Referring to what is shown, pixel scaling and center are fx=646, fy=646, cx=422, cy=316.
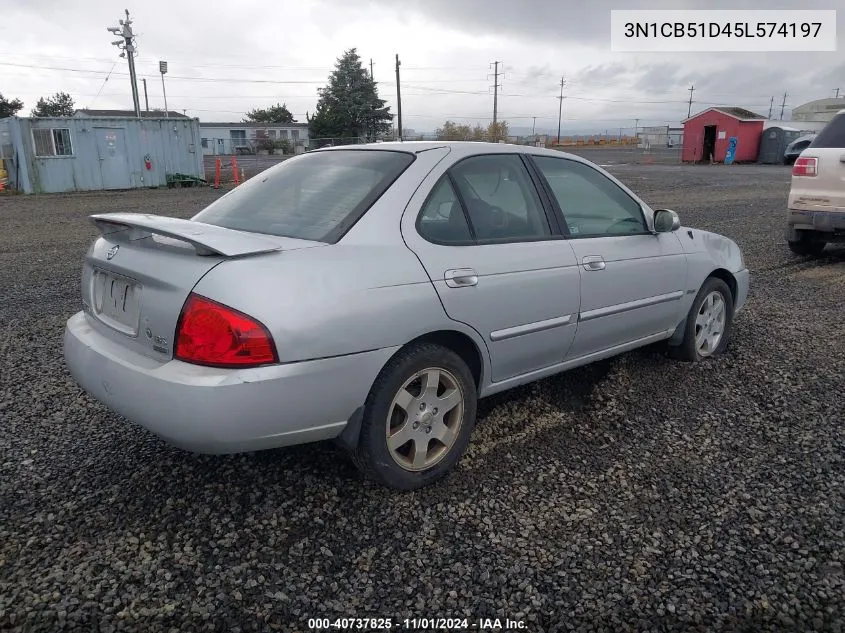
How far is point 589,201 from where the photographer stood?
12.5 feet

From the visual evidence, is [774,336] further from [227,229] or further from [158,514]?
[158,514]

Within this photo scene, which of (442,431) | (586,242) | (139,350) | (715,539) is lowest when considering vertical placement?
(715,539)

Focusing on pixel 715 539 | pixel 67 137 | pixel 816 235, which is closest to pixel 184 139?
pixel 67 137


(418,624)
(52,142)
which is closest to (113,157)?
(52,142)

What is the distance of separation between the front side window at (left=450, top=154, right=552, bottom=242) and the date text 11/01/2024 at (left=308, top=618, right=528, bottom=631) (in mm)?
1677

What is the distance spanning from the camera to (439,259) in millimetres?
2857

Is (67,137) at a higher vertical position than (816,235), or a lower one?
higher

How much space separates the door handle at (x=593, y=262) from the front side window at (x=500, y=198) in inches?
10.1

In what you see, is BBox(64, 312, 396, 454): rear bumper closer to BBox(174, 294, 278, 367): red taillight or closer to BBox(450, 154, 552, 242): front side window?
BBox(174, 294, 278, 367): red taillight

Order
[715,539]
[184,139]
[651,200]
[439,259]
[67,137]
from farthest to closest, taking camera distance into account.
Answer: [184,139] < [67,137] < [651,200] < [439,259] < [715,539]

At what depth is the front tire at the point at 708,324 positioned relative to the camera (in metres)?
4.37

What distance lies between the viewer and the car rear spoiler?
247cm

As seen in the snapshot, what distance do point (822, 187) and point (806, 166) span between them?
30 centimetres

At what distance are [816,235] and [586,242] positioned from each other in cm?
606
